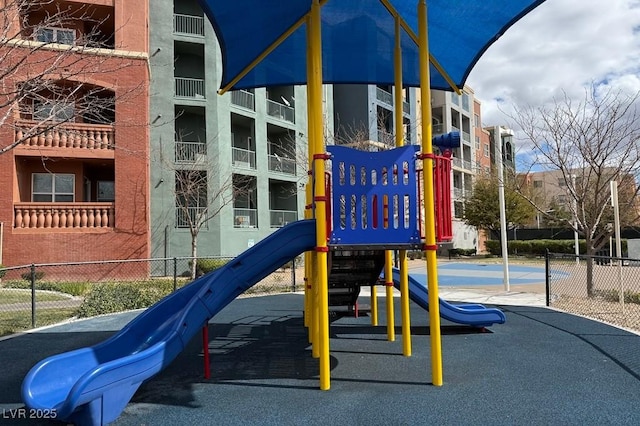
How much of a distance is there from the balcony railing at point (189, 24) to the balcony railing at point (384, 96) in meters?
15.1

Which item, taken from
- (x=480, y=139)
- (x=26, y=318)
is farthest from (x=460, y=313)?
(x=480, y=139)

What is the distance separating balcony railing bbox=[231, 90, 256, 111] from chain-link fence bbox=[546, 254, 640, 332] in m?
17.7

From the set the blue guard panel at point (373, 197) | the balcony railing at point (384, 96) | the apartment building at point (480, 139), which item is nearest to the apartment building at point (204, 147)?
the balcony railing at point (384, 96)

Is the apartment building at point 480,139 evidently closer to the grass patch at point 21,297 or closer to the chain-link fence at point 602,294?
the chain-link fence at point 602,294

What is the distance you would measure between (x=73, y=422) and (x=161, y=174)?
724 inches

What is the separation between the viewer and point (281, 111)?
27625mm

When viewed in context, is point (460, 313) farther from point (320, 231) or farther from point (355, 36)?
point (355, 36)

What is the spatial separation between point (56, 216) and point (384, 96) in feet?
81.8

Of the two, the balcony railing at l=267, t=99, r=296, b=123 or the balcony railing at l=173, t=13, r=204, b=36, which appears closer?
the balcony railing at l=173, t=13, r=204, b=36

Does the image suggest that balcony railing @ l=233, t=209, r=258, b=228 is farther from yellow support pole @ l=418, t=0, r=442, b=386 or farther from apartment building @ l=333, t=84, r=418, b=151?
yellow support pole @ l=418, t=0, r=442, b=386

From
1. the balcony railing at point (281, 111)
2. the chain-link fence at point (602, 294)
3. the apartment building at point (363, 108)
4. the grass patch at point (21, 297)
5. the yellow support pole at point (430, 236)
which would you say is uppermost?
the apartment building at point (363, 108)

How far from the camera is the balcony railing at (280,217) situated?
2714cm

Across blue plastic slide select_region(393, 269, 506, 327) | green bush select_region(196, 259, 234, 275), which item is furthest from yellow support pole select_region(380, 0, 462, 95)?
green bush select_region(196, 259, 234, 275)

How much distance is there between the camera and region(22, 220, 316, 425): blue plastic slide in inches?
160
